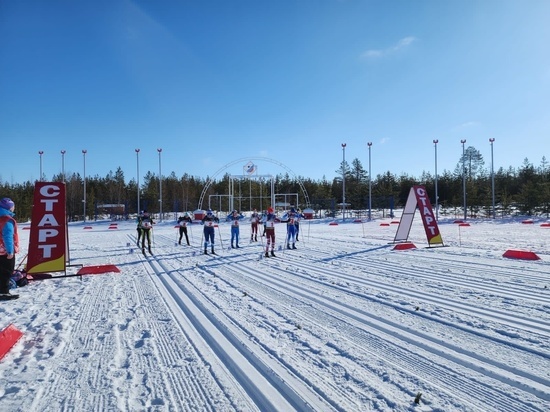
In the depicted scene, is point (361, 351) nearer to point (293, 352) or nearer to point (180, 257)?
point (293, 352)

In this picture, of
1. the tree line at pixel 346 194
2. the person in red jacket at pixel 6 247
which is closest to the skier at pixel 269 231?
the person in red jacket at pixel 6 247

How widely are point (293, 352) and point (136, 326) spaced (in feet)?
8.27

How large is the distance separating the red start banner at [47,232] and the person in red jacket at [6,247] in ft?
5.05

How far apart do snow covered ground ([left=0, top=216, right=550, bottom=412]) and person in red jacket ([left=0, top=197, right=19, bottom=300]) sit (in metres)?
0.52

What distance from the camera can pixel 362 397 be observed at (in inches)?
127

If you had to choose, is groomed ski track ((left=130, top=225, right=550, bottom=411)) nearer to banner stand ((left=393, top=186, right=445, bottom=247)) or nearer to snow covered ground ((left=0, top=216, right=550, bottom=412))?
snow covered ground ((left=0, top=216, right=550, bottom=412))

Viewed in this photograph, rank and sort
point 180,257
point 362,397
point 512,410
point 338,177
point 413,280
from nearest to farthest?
point 512,410
point 362,397
point 413,280
point 180,257
point 338,177

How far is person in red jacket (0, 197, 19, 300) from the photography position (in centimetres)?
693

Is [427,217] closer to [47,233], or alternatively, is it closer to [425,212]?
[425,212]

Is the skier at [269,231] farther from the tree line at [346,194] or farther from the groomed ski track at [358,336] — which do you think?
the tree line at [346,194]

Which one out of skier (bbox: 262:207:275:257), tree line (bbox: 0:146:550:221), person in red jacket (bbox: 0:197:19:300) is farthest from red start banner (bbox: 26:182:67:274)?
tree line (bbox: 0:146:550:221)

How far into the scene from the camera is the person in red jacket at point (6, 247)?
6.93 metres

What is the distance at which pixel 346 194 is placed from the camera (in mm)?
75062

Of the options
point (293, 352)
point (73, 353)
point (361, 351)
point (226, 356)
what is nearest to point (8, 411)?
point (73, 353)
